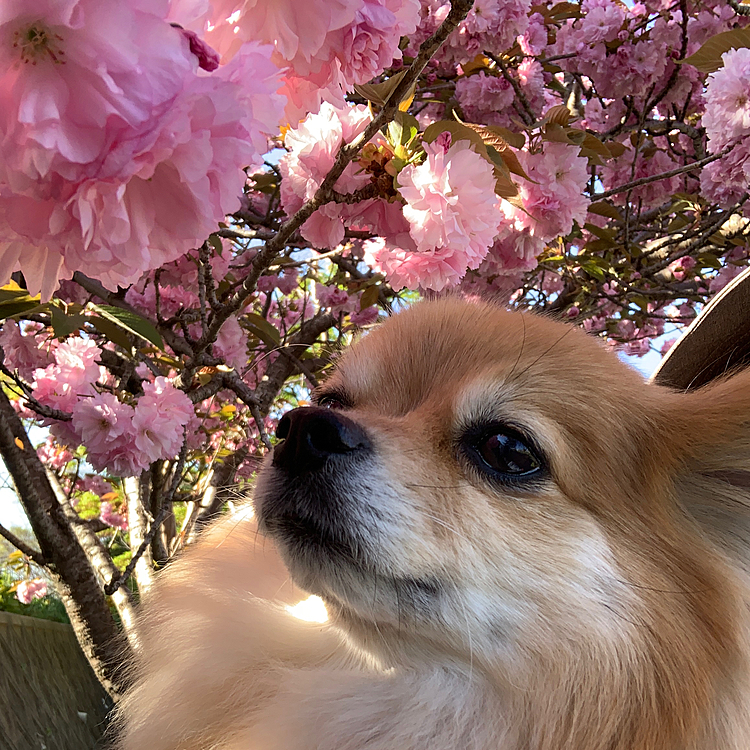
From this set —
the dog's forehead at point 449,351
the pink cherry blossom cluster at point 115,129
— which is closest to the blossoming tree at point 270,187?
the pink cherry blossom cluster at point 115,129

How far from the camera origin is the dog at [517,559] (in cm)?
120

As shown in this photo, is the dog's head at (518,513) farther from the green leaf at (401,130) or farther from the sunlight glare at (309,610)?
the green leaf at (401,130)

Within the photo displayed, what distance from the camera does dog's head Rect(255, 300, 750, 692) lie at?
119 cm

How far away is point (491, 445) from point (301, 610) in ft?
2.54

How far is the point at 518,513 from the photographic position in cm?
127

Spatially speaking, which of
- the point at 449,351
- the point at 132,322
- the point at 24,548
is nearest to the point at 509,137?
the point at 449,351

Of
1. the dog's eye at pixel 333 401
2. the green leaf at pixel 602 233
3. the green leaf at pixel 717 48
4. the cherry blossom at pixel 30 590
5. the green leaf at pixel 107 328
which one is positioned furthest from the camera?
the cherry blossom at pixel 30 590

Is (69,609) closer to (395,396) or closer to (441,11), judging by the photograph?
(395,396)

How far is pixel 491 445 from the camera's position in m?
1.34

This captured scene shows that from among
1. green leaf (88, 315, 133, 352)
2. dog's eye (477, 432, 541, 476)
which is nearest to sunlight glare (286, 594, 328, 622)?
dog's eye (477, 432, 541, 476)

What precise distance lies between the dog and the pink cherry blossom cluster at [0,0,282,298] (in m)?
0.61

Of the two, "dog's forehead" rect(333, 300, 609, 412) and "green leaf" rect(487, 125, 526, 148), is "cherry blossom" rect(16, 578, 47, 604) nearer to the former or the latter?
"dog's forehead" rect(333, 300, 609, 412)

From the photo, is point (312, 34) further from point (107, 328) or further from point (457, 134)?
point (107, 328)

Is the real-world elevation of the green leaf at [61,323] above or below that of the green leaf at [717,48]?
below
